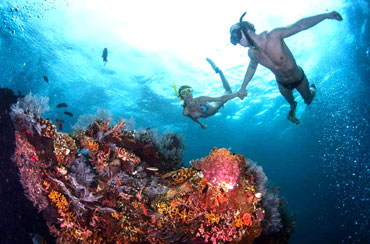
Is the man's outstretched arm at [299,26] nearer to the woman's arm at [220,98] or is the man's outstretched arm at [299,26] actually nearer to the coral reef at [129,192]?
the woman's arm at [220,98]

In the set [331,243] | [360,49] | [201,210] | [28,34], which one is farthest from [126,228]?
[331,243]

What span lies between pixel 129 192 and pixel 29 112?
9.31ft

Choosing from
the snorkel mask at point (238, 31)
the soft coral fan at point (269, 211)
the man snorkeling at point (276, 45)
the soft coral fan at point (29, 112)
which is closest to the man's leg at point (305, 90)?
the man snorkeling at point (276, 45)

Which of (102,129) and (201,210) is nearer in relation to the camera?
(201,210)

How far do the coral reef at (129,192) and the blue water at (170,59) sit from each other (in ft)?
4.36

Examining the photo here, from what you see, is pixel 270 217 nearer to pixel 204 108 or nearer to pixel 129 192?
pixel 129 192

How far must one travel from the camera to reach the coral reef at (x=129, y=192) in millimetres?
3703

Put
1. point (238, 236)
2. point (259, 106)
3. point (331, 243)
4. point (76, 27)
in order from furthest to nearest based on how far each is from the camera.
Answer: point (331, 243)
point (259, 106)
point (76, 27)
point (238, 236)

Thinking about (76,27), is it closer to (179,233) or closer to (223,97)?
(223,97)

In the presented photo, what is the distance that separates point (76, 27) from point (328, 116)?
3458 centimetres

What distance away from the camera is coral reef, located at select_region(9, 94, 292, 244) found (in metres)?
3.70

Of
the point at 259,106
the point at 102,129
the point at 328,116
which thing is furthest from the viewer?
the point at 328,116

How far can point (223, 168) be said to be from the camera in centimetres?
363

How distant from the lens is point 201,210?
380cm
